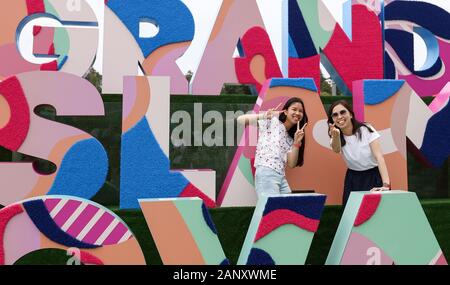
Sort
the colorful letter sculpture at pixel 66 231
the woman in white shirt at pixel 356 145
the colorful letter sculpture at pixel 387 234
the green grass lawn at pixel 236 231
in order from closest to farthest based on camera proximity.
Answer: the colorful letter sculpture at pixel 66 231
the colorful letter sculpture at pixel 387 234
the green grass lawn at pixel 236 231
the woman in white shirt at pixel 356 145

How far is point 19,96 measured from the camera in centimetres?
306

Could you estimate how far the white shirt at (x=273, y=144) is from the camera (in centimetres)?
303

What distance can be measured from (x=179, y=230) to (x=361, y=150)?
1557mm

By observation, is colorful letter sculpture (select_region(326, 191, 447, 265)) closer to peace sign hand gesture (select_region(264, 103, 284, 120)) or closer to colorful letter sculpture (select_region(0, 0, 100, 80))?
peace sign hand gesture (select_region(264, 103, 284, 120))

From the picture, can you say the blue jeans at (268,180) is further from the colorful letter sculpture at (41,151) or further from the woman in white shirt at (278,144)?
the colorful letter sculpture at (41,151)

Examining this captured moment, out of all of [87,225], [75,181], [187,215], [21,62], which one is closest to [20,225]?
[87,225]

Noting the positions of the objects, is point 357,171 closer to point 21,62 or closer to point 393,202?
point 393,202

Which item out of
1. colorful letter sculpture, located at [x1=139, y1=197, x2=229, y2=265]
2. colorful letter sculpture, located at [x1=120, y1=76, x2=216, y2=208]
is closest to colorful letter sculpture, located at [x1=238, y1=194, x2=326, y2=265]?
colorful letter sculpture, located at [x1=139, y1=197, x2=229, y2=265]

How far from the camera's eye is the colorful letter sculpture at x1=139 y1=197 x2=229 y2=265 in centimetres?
244

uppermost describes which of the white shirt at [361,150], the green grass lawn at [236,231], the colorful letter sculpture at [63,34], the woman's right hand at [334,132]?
the colorful letter sculpture at [63,34]

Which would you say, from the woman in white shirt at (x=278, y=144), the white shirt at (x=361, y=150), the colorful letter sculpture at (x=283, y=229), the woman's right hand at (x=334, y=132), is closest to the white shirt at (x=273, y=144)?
the woman in white shirt at (x=278, y=144)

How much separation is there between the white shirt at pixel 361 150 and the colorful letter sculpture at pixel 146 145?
4.25ft

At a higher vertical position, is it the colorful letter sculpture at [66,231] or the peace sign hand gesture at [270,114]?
the peace sign hand gesture at [270,114]

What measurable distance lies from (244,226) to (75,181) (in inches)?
54.0
